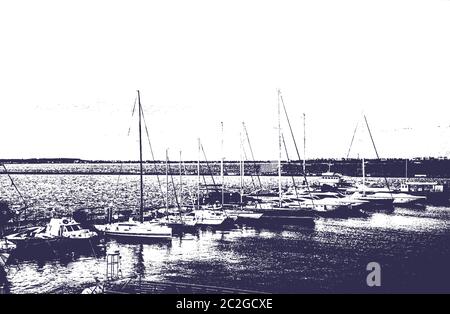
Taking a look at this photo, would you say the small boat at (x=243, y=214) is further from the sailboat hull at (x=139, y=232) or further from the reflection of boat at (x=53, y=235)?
the reflection of boat at (x=53, y=235)

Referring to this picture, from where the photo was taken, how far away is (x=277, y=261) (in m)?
14.3

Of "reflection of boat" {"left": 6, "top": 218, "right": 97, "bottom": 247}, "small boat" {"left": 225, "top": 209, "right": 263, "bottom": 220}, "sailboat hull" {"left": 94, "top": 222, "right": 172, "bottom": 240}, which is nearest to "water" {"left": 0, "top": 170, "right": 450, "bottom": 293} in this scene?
"sailboat hull" {"left": 94, "top": 222, "right": 172, "bottom": 240}

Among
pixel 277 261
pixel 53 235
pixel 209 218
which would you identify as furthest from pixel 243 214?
pixel 53 235

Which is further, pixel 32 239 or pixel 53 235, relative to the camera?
pixel 53 235

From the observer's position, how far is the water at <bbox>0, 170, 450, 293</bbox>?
11.7 m

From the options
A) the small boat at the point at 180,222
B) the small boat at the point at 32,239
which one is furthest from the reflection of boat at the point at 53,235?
the small boat at the point at 180,222

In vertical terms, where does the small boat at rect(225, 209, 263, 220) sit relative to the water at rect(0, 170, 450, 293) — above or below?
above

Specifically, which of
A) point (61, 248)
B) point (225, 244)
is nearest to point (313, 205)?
point (225, 244)

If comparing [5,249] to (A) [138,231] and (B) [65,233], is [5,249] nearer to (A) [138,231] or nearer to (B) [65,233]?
(B) [65,233]

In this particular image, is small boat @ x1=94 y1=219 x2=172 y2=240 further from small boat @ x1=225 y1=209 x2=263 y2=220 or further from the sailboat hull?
small boat @ x1=225 y1=209 x2=263 y2=220

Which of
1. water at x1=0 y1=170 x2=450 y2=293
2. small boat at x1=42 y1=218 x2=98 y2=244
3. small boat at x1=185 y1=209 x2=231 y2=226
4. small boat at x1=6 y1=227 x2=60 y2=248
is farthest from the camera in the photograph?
small boat at x1=185 y1=209 x2=231 y2=226

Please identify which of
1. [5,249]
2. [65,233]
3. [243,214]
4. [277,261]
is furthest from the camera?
[243,214]

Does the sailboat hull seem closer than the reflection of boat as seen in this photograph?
No

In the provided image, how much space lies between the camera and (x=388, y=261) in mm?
13516
